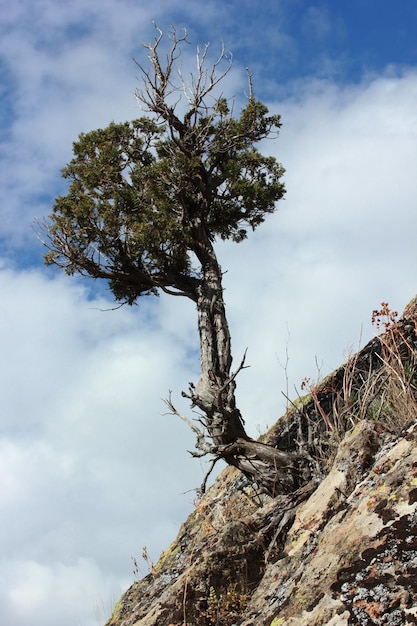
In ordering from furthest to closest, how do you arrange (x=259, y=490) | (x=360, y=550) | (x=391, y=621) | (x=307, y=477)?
1. (x=259, y=490)
2. (x=307, y=477)
3. (x=360, y=550)
4. (x=391, y=621)

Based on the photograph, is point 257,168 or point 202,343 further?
point 257,168

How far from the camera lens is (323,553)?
4449 mm

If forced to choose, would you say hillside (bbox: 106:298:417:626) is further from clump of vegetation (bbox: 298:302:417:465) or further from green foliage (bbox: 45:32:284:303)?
green foliage (bbox: 45:32:284:303)

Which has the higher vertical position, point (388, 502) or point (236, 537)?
point (236, 537)

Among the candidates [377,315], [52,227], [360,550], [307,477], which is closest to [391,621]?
[360,550]

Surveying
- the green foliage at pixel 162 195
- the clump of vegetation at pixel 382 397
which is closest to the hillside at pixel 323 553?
the clump of vegetation at pixel 382 397

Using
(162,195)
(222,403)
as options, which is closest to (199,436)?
(222,403)

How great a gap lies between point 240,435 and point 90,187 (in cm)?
519

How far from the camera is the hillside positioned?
3701 millimetres

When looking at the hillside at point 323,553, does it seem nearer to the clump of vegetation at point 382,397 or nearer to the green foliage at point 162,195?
the clump of vegetation at point 382,397

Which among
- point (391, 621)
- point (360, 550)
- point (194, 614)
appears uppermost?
point (194, 614)

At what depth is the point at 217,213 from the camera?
38.7 ft

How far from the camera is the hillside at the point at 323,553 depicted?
12.1ft

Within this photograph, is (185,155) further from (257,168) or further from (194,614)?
(194,614)
